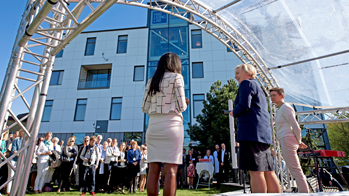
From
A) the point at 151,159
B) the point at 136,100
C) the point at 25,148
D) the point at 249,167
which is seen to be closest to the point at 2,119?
the point at 25,148

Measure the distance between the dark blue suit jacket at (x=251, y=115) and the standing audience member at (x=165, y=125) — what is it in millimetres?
735

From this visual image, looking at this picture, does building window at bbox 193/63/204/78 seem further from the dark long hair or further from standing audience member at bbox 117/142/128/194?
the dark long hair

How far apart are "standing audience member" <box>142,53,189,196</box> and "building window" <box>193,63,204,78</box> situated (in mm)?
15627

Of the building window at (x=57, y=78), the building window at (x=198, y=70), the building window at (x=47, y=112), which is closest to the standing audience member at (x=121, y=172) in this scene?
the building window at (x=198, y=70)

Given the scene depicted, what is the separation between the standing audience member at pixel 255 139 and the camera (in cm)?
207

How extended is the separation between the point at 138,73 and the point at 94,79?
4852mm

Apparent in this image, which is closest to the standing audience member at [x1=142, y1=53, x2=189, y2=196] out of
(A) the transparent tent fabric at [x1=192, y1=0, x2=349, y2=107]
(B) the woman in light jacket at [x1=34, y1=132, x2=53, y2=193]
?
(A) the transparent tent fabric at [x1=192, y1=0, x2=349, y2=107]

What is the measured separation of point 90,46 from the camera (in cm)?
2016

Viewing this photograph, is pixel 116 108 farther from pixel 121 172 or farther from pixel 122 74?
pixel 121 172

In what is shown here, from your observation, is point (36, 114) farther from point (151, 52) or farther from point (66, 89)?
point (66, 89)

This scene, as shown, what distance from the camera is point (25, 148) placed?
11.7 ft

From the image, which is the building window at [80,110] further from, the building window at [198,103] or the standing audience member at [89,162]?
the standing audience member at [89,162]

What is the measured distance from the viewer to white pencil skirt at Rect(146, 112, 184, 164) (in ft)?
5.92

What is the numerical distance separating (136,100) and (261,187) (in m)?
16.3
